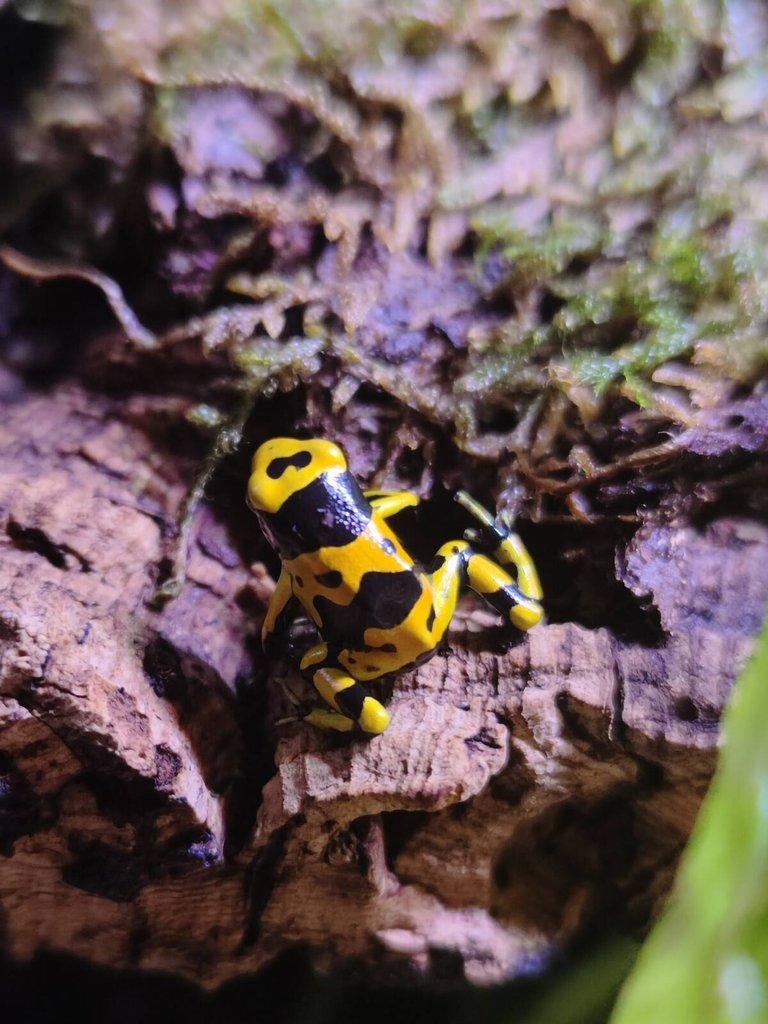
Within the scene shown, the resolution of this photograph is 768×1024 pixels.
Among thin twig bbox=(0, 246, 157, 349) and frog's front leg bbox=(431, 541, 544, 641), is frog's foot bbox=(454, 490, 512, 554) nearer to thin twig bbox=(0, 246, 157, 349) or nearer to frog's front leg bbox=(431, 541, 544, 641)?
frog's front leg bbox=(431, 541, 544, 641)

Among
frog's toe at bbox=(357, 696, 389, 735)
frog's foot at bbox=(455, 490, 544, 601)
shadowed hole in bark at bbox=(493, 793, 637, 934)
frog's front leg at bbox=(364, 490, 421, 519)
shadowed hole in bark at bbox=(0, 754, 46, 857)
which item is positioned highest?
frog's front leg at bbox=(364, 490, 421, 519)

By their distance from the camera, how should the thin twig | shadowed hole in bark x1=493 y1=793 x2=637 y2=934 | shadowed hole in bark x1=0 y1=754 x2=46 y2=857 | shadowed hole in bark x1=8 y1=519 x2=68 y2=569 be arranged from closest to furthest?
1. shadowed hole in bark x1=0 y1=754 x2=46 y2=857
2. shadowed hole in bark x1=8 y1=519 x2=68 y2=569
3. shadowed hole in bark x1=493 y1=793 x2=637 y2=934
4. the thin twig

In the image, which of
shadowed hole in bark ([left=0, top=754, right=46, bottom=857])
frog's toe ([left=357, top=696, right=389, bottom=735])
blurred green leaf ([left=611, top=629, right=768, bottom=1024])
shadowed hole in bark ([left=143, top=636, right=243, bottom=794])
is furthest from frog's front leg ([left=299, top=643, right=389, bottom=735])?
blurred green leaf ([left=611, top=629, right=768, bottom=1024])

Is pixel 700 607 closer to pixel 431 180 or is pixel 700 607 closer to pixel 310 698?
pixel 310 698

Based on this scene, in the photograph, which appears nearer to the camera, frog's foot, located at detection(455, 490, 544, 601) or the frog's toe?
the frog's toe

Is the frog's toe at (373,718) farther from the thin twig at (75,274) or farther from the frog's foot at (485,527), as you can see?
the thin twig at (75,274)

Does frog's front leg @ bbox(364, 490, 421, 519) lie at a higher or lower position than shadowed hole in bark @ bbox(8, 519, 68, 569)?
higher

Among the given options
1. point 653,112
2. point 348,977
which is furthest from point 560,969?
point 653,112
